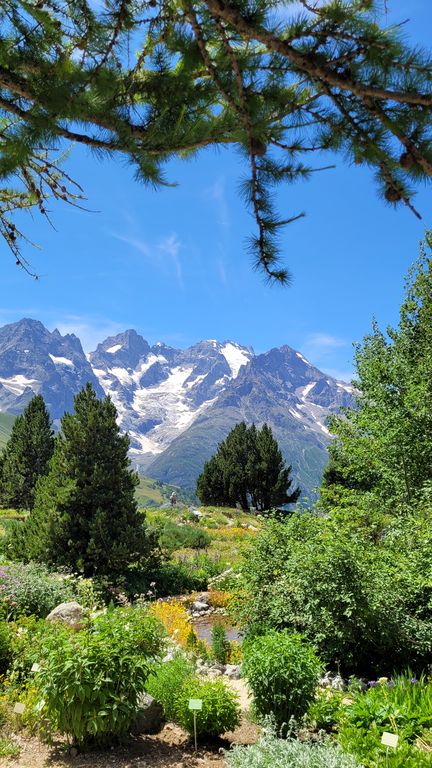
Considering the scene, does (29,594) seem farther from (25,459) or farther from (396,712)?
(25,459)

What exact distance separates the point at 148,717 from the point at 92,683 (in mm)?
1478

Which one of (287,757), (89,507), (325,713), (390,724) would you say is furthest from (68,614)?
(89,507)

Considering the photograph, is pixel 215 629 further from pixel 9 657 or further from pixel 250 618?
pixel 9 657

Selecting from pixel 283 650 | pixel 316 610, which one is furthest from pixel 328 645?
pixel 283 650

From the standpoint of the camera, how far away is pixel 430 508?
983cm

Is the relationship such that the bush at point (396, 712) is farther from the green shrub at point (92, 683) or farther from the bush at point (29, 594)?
the bush at point (29, 594)

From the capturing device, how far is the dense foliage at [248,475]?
1471 inches

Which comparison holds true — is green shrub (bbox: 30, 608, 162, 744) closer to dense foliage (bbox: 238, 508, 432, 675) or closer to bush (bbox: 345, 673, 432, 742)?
bush (bbox: 345, 673, 432, 742)

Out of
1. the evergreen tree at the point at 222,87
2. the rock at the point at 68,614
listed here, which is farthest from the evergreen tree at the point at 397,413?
the evergreen tree at the point at 222,87

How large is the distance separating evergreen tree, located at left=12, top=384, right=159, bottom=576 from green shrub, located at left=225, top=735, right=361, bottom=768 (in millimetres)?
9201

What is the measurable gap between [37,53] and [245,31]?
1263mm

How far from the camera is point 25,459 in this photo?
31109 mm

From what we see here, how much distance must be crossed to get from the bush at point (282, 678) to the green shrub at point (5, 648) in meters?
3.58

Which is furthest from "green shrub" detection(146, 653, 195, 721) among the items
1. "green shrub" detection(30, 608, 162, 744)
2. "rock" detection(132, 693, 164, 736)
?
"green shrub" detection(30, 608, 162, 744)
